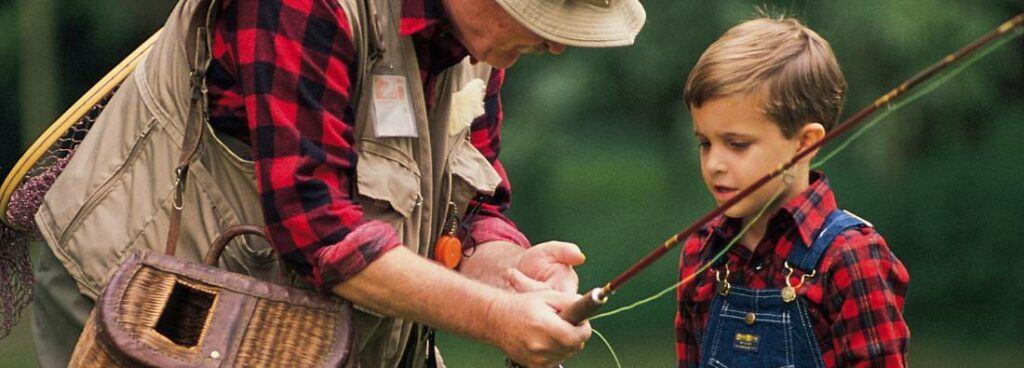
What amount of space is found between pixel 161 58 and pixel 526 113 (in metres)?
3.36

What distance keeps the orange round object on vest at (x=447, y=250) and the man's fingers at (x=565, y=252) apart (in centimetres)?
18

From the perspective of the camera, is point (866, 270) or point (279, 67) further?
point (866, 270)

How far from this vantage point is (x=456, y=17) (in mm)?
2877

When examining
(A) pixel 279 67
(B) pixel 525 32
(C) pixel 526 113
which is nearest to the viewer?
(A) pixel 279 67

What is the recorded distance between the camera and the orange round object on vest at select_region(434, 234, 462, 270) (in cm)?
310

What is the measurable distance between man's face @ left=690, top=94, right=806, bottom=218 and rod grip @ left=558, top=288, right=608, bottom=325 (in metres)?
0.48

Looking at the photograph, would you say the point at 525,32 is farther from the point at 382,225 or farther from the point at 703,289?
the point at 703,289

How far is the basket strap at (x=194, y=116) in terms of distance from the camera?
2736mm

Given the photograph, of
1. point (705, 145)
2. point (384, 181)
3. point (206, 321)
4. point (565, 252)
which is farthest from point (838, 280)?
point (206, 321)

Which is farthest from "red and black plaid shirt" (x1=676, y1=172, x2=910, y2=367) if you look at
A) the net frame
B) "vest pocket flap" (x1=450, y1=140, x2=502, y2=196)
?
the net frame

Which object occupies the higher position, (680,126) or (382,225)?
(382,225)

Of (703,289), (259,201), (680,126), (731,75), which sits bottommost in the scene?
(680,126)

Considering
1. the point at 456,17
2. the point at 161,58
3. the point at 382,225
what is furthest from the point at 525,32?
the point at 161,58

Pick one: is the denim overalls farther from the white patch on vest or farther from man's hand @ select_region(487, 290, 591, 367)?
the white patch on vest
